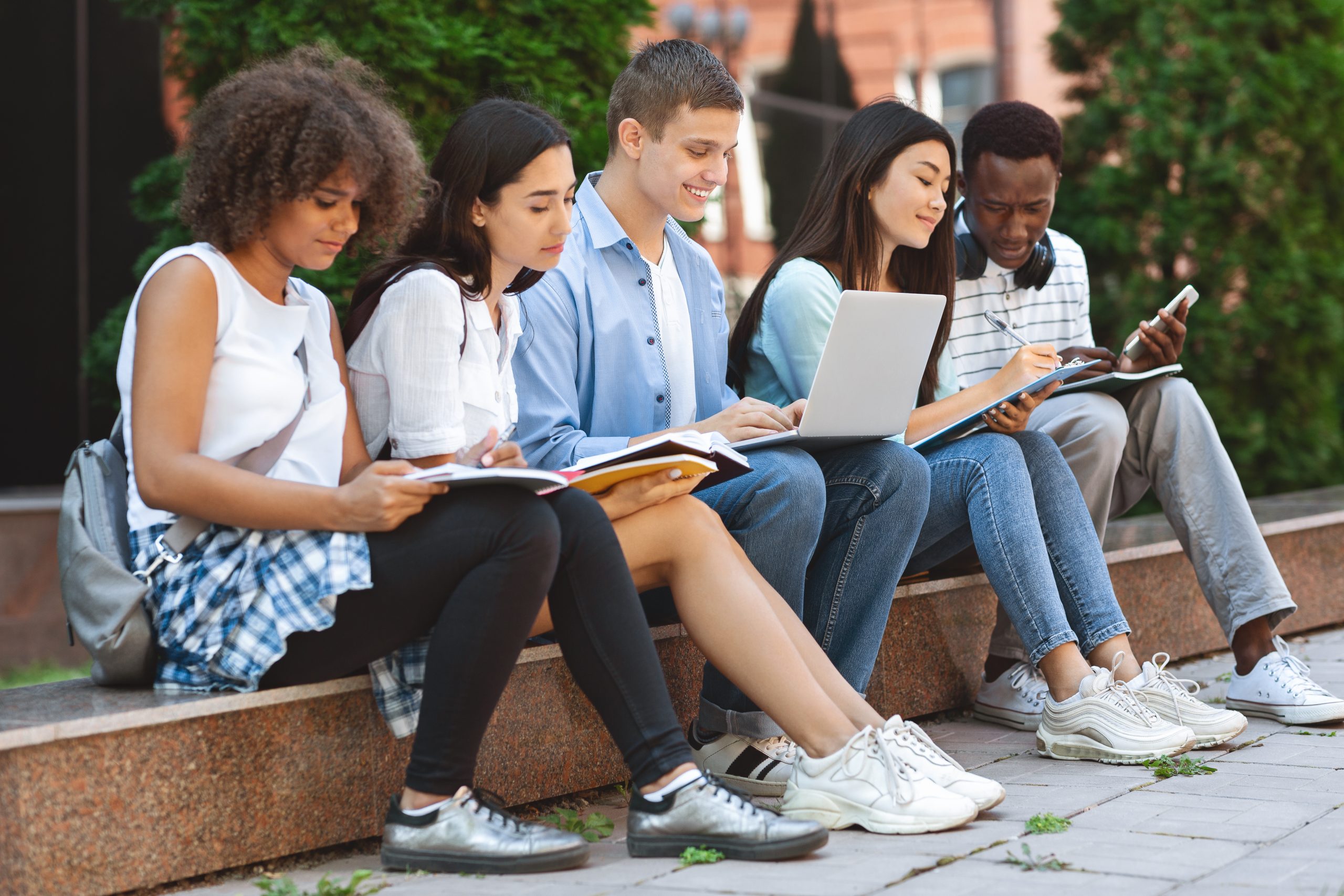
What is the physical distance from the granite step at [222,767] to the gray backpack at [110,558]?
0.27 feet

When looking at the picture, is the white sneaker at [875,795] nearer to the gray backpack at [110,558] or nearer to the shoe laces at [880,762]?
the shoe laces at [880,762]

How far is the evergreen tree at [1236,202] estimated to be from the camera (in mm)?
7562

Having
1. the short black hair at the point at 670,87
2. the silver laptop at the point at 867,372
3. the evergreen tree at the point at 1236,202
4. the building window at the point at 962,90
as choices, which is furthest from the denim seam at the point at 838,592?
the building window at the point at 962,90

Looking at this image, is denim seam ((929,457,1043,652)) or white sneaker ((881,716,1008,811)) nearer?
white sneaker ((881,716,1008,811))

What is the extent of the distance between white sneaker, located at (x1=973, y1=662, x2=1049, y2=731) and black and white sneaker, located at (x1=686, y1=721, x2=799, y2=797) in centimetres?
92

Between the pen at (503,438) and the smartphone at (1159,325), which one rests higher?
the smartphone at (1159,325)

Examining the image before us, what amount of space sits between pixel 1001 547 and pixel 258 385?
1.76 m

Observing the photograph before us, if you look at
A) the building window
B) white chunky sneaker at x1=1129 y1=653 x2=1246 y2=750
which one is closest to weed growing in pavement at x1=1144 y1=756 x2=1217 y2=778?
white chunky sneaker at x1=1129 y1=653 x2=1246 y2=750

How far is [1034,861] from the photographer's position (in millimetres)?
2512

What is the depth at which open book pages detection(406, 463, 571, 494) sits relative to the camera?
8.07 ft

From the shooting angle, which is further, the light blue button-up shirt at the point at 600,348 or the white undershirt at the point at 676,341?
the white undershirt at the point at 676,341

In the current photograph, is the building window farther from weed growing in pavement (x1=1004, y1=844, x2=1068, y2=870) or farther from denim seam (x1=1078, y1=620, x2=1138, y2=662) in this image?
weed growing in pavement (x1=1004, y1=844, x2=1068, y2=870)

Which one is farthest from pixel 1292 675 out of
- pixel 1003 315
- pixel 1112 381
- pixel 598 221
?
pixel 598 221

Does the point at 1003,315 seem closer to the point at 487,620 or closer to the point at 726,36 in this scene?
the point at 487,620
